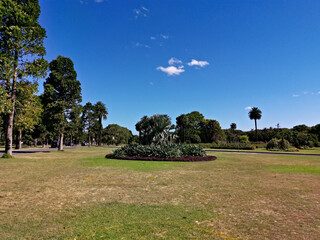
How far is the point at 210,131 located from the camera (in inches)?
2950

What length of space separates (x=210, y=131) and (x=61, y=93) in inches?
2251

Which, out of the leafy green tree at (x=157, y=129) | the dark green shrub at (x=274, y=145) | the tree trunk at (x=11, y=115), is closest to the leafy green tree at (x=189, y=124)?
the dark green shrub at (x=274, y=145)

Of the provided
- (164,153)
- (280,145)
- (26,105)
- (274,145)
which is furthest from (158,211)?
(274,145)

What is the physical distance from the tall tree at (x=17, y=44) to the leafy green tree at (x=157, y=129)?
38.1ft

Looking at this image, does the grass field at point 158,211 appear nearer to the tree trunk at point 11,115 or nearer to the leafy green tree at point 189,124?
the tree trunk at point 11,115

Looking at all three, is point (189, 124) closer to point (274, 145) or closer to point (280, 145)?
point (274, 145)

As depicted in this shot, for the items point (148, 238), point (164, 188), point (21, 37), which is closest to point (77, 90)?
point (21, 37)

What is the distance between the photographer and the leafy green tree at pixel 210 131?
7388cm

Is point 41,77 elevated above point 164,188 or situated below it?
above

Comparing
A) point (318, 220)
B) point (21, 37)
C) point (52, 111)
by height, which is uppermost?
point (21, 37)

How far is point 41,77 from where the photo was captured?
19.5 m

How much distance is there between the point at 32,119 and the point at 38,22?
31.2 ft

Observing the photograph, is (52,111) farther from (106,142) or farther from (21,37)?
(106,142)

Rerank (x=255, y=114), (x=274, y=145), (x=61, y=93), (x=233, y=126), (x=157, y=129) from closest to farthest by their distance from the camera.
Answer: (x=157, y=129)
(x=61, y=93)
(x=274, y=145)
(x=255, y=114)
(x=233, y=126)
